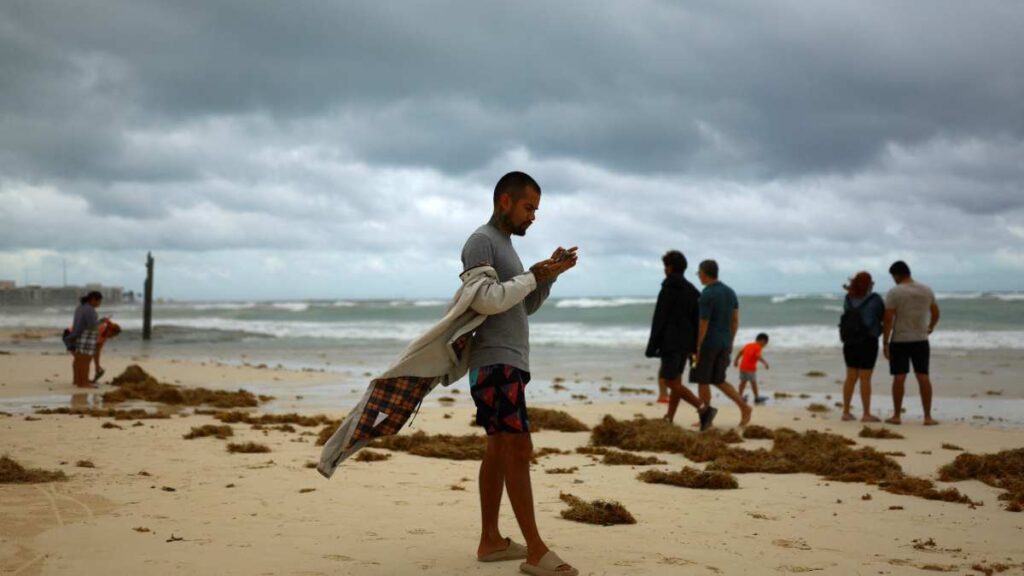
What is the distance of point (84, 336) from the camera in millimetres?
12773

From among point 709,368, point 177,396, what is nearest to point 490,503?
point 709,368

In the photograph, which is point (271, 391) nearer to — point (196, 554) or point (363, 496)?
point (363, 496)

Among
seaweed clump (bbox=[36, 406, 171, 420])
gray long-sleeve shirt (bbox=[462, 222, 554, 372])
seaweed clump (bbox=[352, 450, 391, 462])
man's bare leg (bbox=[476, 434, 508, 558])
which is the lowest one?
seaweed clump (bbox=[36, 406, 171, 420])

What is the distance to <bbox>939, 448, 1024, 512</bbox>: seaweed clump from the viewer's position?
6095mm

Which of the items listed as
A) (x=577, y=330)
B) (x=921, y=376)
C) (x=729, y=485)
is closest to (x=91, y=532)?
(x=729, y=485)

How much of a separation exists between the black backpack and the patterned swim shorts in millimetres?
7496

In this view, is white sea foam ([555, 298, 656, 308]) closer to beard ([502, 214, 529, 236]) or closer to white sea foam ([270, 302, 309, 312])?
white sea foam ([270, 302, 309, 312])

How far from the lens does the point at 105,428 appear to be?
8.27 m

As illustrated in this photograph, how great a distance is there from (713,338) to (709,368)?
1.15ft

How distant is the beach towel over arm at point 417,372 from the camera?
361 centimetres

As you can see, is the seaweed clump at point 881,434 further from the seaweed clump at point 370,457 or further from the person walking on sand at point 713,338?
the seaweed clump at point 370,457

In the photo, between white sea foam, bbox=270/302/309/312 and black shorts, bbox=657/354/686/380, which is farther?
white sea foam, bbox=270/302/309/312

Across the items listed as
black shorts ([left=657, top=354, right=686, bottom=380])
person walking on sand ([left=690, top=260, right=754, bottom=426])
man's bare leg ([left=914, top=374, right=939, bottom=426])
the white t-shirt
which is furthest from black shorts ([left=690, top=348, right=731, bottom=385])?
man's bare leg ([left=914, top=374, right=939, bottom=426])

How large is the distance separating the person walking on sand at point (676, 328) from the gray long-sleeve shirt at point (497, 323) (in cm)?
524
